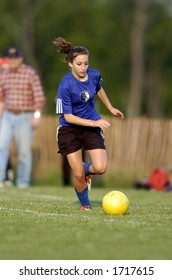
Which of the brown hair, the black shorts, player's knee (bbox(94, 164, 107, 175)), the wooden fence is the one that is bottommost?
the wooden fence

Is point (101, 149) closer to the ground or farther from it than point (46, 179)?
farther from it

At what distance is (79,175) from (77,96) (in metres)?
1.02

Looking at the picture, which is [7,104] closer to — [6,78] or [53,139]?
[6,78]

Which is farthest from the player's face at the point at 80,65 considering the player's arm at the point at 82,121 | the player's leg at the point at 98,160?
the player's leg at the point at 98,160

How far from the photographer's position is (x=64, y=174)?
22734 mm

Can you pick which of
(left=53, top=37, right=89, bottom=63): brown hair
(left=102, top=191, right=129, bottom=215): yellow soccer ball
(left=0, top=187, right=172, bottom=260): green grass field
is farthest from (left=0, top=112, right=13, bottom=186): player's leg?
(left=102, top=191, right=129, bottom=215): yellow soccer ball

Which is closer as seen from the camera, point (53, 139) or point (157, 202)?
point (157, 202)

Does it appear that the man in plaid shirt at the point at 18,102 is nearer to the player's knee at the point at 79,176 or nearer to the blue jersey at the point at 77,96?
the blue jersey at the point at 77,96

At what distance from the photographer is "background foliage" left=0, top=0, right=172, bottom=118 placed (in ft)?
232

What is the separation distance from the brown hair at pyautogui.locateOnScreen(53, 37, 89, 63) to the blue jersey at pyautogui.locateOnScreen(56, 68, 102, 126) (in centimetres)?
23

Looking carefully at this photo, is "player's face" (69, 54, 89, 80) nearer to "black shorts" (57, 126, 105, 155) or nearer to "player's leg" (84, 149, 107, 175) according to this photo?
"black shorts" (57, 126, 105, 155)

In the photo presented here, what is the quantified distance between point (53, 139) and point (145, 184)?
5963 mm

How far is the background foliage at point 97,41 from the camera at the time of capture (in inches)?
2781

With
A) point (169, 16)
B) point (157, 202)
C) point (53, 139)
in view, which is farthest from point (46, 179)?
point (169, 16)
